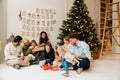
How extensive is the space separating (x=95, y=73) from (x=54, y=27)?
110 inches

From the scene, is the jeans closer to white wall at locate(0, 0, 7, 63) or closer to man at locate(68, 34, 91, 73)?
man at locate(68, 34, 91, 73)

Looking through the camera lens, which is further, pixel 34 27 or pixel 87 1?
pixel 87 1

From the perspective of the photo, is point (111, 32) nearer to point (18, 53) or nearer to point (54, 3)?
point (54, 3)

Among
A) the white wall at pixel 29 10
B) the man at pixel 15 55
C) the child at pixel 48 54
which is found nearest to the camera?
the man at pixel 15 55

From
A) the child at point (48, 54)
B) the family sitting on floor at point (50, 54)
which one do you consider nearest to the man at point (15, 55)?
the family sitting on floor at point (50, 54)

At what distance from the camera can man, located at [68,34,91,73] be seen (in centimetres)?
499

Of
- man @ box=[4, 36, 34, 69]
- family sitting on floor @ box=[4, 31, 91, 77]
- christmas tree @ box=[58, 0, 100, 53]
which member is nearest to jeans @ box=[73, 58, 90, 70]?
family sitting on floor @ box=[4, 31, 91, 77]

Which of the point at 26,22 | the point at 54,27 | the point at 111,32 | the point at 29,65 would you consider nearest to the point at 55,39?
the point at 54,27

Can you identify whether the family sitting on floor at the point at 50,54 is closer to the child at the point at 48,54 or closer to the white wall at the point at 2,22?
the child at the point at 48,54

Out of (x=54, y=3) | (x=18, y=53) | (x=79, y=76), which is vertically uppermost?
(x=54, y=3)

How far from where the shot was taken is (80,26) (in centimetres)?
663

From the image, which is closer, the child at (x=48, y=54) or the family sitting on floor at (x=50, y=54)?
the family sitting on floor at (x=50, y=54)

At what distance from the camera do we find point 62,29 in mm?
6832

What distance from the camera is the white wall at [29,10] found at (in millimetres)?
6809
